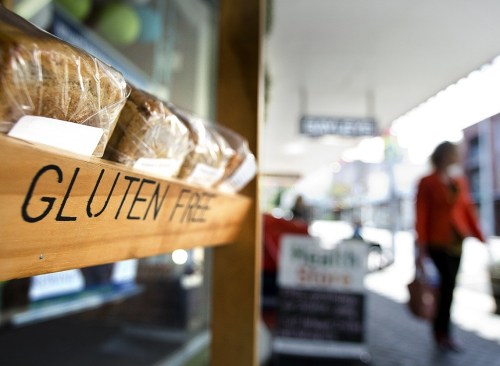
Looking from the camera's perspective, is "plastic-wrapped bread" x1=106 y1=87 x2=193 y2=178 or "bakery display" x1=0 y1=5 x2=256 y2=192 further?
"plastic-wrapped bread" x1=106 y1=87 x2=193 y2=178

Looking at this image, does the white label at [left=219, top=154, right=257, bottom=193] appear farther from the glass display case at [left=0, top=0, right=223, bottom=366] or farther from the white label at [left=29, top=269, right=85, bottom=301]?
the white label at [left=29, top=269, right=85, bottom=301]

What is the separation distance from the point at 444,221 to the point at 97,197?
296 cm

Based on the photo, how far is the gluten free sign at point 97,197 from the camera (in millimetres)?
303

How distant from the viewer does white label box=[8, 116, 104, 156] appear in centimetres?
29

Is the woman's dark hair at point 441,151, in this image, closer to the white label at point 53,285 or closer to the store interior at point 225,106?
the store interior at point 225,106

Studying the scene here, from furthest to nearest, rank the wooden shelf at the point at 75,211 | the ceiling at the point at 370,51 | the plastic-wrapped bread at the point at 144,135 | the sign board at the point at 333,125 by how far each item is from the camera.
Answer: the sign board at the point at 333,125 → the ceiling at the point at 370,51 → the plastic-wrapped bread at the point at 144,135 → the wooden shelf at the point at 75,211

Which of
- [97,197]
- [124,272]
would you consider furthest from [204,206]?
[124,272]

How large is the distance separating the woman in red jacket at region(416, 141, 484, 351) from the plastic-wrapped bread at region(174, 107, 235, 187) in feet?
8.58

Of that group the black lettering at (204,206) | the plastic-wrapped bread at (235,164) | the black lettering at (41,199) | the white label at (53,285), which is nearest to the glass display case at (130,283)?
the white label at (53,285)

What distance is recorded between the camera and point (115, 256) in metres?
0.43

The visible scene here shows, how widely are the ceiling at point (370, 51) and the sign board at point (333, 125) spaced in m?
0.46

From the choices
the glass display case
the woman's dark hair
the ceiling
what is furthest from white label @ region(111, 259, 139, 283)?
the woman's dark hair

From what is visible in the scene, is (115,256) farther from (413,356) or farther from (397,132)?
(397,132)

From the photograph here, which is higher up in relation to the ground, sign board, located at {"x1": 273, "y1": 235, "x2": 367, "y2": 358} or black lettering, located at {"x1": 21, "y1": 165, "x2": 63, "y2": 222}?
black lettering, located at {"x1": 21, "y1": 165, "x2": 63, "y2": 222}
